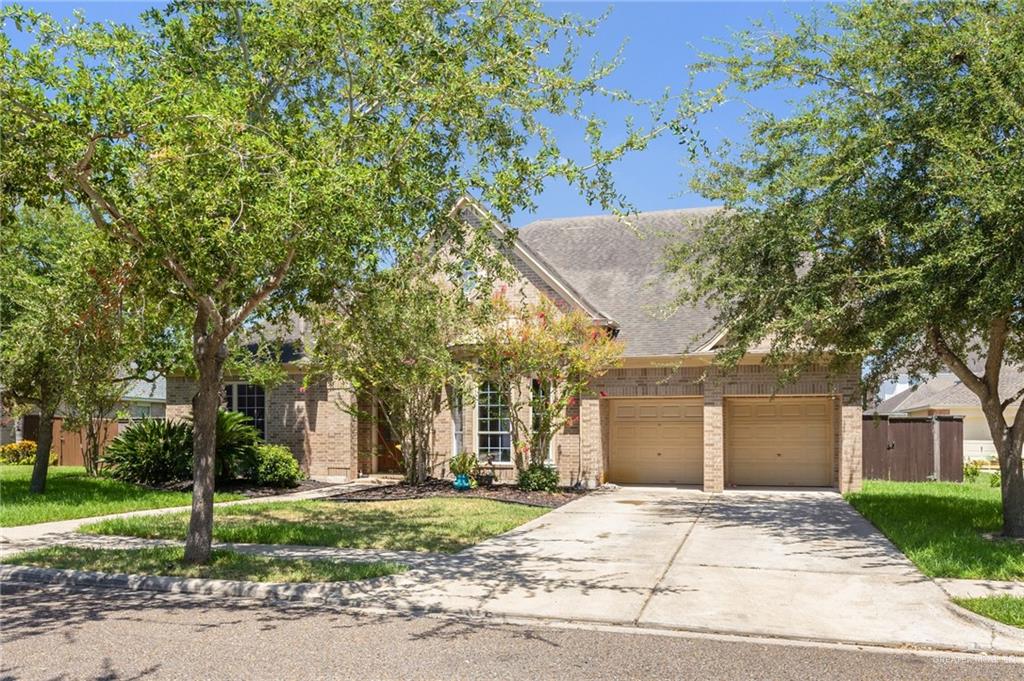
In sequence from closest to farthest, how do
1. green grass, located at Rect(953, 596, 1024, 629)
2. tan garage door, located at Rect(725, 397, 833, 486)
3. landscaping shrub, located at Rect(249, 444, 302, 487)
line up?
green grass, located at Rect(953, 596, 1024, 629), landscaping shrub, located at Rect(249, 444, 302, 487), tan garage door, located at Rect(725, 397, 833, 486)

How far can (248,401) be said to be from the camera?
74.4 feet

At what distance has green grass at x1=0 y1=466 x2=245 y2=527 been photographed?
560 inches

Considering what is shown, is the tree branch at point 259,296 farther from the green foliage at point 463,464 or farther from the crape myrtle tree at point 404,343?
the green foliage at point 463,464

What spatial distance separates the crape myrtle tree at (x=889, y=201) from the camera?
1008 cm

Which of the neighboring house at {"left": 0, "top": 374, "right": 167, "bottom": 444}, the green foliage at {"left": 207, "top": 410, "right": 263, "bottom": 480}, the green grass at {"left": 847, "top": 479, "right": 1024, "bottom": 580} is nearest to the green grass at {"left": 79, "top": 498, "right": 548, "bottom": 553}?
the green foliage at {"left": 207, "top": 410, "right": 263, "bottom": 480}

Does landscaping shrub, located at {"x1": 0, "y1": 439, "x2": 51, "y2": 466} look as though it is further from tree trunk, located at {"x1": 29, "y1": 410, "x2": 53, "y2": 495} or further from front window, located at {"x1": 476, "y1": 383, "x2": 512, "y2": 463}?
front window, located at {"x1": 476, "y1": 383, "x2": 512, "y2": 463}

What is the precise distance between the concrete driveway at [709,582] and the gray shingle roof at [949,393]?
2000cm

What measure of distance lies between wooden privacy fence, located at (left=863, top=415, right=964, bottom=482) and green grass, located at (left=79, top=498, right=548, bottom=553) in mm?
11306

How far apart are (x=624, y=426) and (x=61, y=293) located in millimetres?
14203

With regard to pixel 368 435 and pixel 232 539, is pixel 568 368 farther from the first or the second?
pixel 232 539

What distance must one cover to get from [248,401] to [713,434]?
12347 mm

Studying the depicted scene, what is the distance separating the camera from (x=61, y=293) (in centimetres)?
961

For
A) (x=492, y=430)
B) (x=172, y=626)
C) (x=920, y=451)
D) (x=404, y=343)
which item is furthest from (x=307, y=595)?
(x=920, y=451)

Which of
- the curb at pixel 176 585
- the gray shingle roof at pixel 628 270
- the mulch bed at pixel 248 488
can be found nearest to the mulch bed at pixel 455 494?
the mulch bed at pixel 248 488
